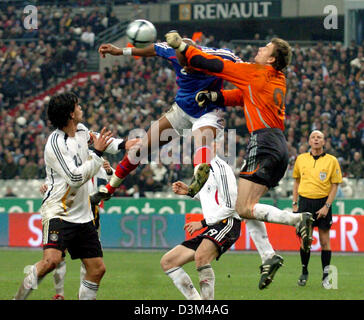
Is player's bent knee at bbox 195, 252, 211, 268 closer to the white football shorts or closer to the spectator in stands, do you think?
the white football shorts

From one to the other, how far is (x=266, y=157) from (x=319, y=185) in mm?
4554

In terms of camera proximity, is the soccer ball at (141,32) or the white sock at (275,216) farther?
the soccer ball at (141,32)

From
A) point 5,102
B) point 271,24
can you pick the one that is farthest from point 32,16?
point 271,24

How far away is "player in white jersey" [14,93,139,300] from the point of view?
812 cm

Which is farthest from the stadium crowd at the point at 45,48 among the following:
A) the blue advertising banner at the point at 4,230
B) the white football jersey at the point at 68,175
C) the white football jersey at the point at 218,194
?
the white football jersey at the point at 68,175

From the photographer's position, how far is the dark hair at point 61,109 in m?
8.20

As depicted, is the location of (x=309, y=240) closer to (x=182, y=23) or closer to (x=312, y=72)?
(x=312, y=72)

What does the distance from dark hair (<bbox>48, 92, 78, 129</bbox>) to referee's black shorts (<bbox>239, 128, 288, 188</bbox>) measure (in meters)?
1.92

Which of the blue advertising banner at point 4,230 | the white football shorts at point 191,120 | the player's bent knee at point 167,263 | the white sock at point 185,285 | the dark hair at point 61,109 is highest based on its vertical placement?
the dark hair at point 61,109

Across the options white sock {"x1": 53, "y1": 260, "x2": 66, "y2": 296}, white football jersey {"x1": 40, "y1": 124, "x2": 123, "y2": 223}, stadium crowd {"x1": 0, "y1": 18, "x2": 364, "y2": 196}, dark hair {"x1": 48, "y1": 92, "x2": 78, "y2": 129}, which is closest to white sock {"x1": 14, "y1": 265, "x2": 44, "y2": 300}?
white football jersey {"x1": 40, "y1": 124, "x2": 123, "y2": 223}

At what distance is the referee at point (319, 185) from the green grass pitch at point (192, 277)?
3.07 feet

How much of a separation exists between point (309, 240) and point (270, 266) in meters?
0.49

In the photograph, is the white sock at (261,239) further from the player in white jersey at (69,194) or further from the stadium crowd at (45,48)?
the stadium crowd at (45,48)

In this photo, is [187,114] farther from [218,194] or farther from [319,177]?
[319,177]
